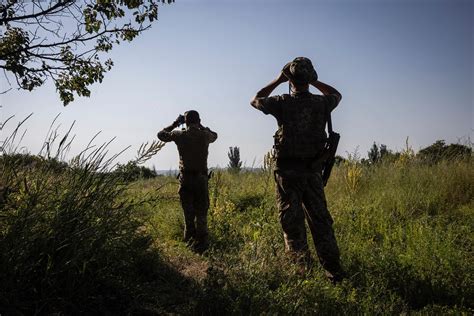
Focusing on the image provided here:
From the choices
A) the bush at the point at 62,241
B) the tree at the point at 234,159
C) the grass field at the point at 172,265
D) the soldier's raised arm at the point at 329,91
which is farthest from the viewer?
the tree at the point at 234,159

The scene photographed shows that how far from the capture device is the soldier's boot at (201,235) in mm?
5993

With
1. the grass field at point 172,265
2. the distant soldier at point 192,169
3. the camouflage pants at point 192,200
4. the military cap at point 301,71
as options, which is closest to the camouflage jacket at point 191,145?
the distant soldier at point 192,169

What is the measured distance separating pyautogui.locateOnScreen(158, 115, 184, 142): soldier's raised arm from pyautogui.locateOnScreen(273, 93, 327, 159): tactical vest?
257cm

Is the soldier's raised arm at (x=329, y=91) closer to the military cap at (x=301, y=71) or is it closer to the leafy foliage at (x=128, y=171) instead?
the military cap at (x=301, y=71)

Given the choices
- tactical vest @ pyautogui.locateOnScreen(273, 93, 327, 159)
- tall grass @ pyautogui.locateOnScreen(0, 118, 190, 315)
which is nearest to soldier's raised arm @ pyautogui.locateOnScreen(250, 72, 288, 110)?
tactical vest @ pyautogui.locateOnScreen(273, 93, 327, 159)

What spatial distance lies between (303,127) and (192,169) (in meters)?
2.55

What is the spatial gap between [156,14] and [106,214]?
261 centimetres

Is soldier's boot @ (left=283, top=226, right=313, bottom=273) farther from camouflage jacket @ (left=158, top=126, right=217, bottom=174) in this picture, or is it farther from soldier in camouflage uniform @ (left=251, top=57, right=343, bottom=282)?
camouflage jacket @ (left=158, top=126, right=217, bottom=174)

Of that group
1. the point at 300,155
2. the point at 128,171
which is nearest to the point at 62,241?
the point at 128,171

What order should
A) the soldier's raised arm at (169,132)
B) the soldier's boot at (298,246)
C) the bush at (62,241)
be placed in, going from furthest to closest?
the soldier's raised arm at (169,132), the soldier's boot at (298,246), the bush at (62,241)

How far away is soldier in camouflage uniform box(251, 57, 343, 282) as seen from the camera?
14.0 feet

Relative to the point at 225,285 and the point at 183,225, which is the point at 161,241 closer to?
the point at 183,225


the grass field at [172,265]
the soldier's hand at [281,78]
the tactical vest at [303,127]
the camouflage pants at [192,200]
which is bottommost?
the grass field at [172,265]

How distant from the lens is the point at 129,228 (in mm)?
3070
